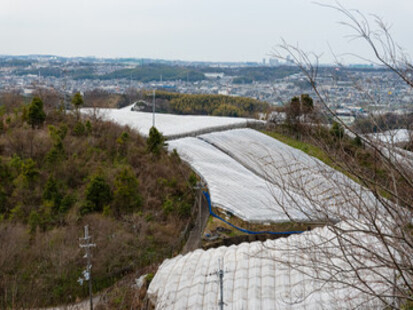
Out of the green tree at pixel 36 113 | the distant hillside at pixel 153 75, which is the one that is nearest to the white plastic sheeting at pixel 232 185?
the green tree at pixel 36 113

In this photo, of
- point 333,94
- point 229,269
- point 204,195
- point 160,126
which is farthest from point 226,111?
point 333,94

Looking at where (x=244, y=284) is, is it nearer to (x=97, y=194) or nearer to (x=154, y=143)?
(x=97, y=194)

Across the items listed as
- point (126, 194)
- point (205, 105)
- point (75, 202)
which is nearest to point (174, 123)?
point (126, 194)

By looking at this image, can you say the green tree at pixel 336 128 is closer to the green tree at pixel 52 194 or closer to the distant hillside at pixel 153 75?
the green tree at pixel 52 194

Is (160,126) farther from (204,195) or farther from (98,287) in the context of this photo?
(98,287)

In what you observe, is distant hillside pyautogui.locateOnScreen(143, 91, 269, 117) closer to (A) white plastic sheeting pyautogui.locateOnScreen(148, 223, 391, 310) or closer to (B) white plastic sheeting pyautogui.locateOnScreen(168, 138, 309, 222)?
(B) white plastic sheeting pyautogui.locateOnScreen(168, 138, 309, 222)

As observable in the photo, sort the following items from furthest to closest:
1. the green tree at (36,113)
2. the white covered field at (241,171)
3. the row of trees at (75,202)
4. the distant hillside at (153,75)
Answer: the distant hillside at (153,75), the green tree at (36,113), the white covered field at (241,171), the row of trees at (75,202)

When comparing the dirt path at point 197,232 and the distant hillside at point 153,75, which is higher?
the distant hillside at point 153,75

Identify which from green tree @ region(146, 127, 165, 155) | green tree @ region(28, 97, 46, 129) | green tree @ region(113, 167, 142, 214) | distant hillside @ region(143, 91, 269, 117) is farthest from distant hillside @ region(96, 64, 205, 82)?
green tree @ region(113, 167, 142, 214)
